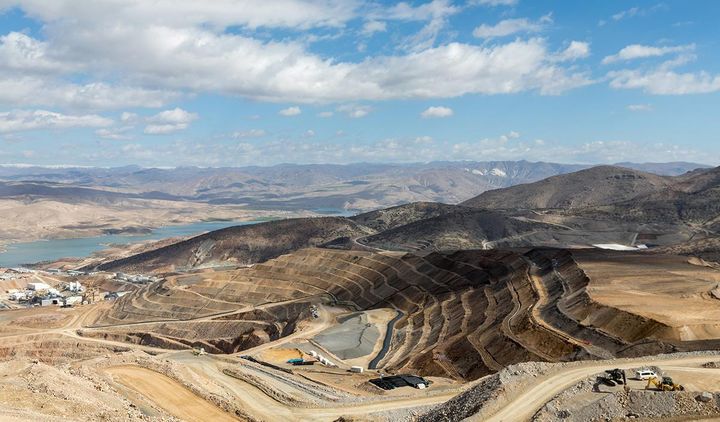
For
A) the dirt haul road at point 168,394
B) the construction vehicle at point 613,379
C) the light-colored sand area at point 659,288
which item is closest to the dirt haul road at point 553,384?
the construction vehicle at point 613,379

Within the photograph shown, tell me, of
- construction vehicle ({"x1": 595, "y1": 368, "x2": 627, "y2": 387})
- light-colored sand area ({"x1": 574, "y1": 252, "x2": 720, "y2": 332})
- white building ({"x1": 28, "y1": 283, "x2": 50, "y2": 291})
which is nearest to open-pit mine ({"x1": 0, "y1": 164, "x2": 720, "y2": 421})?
construction vehicle ({"x1": 595, "y1": 368, "x2": 627, "y2": 387})

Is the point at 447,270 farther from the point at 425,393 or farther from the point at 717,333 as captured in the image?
the point at 425,393

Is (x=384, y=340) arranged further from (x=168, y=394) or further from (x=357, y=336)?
(x=168, y=394)

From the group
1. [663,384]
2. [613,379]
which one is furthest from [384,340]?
[663,384]

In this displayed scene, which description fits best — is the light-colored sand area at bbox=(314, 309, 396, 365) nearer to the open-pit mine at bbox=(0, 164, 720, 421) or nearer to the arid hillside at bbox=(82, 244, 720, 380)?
the open-pit mine at bbox=(0, 164, 720, 421)

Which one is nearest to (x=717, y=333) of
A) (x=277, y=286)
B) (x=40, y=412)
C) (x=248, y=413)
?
(x=248, y=413)

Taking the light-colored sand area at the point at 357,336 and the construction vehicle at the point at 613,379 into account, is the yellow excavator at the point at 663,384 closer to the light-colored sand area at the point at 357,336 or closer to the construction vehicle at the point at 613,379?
the construction vehicle at the point at 613,379
